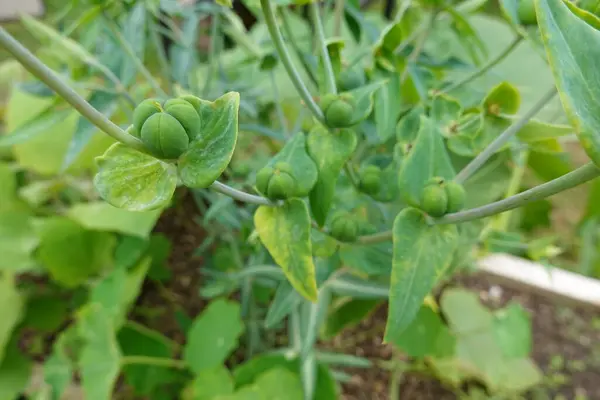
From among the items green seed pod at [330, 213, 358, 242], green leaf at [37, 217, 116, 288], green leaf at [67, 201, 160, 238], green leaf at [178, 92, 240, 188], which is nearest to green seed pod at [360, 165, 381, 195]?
green seed pod at [330, 213, 358, 242]

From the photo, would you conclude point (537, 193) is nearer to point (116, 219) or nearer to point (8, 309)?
point (116, 219)

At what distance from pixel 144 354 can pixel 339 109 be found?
20.0 inches

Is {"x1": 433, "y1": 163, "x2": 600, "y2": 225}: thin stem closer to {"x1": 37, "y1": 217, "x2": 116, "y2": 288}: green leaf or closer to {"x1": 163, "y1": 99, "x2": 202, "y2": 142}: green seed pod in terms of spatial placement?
{"x1": 163, "y1": 99, "x2": 202, "y2": 142}: green seed pod

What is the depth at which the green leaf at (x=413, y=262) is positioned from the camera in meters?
0.25

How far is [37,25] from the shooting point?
0.46m

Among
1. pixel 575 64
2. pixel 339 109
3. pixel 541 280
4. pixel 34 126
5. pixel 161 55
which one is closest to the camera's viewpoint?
pixel 575 64

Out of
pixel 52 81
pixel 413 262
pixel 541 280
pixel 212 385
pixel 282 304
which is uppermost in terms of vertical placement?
pixel 52 81

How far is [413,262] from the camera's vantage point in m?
A: 0.26

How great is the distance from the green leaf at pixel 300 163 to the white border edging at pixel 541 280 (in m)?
0.60

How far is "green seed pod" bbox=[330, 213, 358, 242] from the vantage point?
0.31m

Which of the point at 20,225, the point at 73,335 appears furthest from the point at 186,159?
the point at 20,225

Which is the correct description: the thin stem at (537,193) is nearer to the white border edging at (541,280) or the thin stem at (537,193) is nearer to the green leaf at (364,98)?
the green leaf at (364,98)

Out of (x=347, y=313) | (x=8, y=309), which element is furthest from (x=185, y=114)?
(x=8, y=309)

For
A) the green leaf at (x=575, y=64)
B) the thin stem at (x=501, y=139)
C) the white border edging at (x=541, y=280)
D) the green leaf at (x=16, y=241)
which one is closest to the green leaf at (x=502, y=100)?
the thin stem at (x=501, y=139)
